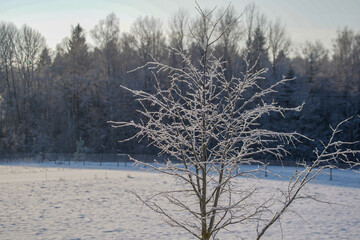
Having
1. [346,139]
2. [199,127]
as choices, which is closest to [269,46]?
[346,139]

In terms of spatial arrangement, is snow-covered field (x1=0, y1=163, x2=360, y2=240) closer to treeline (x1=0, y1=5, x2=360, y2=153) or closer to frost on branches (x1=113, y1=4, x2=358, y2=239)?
frost on branches (x1=113, y1=4, x2=358, y2=239)

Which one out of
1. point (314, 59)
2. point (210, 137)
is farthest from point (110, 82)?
point (210, 137)

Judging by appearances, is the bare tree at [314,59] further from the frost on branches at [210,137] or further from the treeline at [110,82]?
the frost on branches at [210,137]

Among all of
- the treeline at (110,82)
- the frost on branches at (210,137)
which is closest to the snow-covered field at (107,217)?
the frost on branches at (210,137)

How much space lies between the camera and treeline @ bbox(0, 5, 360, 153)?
130ft

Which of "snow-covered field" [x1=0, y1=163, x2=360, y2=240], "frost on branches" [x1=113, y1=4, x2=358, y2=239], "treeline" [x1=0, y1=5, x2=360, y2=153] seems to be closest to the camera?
"frost on branches" [x1=113, y1=4, x2=358, y2=239]

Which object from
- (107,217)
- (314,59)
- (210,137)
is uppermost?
(314,59)

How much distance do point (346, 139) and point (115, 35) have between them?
33737 millimetres

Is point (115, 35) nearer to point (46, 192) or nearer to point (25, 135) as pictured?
point (25, 135)

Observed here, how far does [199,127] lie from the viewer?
12.3 ft

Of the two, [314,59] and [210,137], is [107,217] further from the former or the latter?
[314,59]

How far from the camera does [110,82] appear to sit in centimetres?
4503

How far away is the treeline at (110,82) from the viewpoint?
39500mm

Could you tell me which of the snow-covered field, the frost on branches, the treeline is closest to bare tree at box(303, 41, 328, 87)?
the treeline
